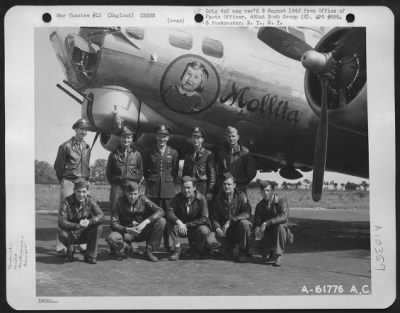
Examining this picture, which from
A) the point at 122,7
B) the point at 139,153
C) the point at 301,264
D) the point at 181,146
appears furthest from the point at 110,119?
the point at 301,264

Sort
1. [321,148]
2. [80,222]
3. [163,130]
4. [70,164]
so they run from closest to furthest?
[80,222]
[70,164]
[163,130]
[321,148]

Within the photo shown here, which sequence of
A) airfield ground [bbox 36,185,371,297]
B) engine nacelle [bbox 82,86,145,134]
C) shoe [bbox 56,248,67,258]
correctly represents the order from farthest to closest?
engine nacelle [bbox 82,86,145,134], shoe [bbox 56,248,67,258], airfield ground [bbox 36,185,371,297]

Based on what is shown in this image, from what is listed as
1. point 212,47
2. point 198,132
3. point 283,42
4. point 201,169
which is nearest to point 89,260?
point 201,169

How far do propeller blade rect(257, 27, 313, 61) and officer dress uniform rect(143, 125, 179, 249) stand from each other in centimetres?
151

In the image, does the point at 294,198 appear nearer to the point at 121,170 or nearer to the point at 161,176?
the point at 161,176

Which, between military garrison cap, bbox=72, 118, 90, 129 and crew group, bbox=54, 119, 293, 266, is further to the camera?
military garrison cap, bbox=72, 118, 90, 129

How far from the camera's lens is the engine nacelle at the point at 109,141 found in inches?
182

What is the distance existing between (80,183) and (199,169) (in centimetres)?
117

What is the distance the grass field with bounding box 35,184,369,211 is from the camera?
4469 mm

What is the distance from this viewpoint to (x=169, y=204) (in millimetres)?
4566

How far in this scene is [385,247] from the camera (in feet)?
14.9

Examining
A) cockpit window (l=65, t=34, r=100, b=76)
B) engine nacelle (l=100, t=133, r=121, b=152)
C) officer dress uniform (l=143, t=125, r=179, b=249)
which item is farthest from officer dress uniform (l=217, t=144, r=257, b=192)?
cockpit window (l=65, t=34, r=100, b=76)

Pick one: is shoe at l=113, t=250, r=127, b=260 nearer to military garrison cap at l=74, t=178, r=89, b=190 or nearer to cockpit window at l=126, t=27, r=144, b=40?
military garrison cap at l=74, t=178, r=89, b=190

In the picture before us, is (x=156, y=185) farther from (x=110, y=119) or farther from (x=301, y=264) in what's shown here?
(x=301, y=264)
